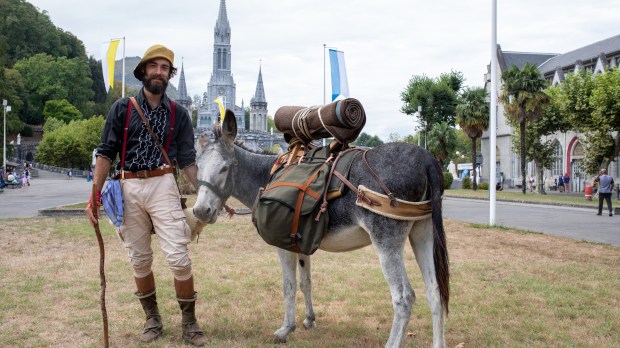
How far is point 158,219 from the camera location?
5.19 metres

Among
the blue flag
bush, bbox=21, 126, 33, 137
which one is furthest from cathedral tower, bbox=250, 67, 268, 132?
the blue flag

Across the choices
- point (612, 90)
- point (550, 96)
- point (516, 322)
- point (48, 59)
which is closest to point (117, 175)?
point (516, 322)

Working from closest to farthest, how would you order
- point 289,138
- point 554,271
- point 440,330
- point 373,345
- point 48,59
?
point 440,330 < point 373,345 < point 289,138 < point 554,271 < point 48,59

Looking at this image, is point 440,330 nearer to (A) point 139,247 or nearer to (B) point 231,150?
(B) point 231,150

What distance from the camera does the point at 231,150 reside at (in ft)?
17.8

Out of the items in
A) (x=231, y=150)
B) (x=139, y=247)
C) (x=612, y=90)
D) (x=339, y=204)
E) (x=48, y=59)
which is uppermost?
(x=48, y=59)

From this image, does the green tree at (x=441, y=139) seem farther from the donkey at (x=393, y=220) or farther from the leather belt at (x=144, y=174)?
the leather belt at (x=144, y=174)

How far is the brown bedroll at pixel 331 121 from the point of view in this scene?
4.91 meters

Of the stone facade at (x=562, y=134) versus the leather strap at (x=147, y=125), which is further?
the stone facade at (x=562, y=134)

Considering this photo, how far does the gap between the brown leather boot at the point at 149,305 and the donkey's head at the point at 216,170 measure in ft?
3.30

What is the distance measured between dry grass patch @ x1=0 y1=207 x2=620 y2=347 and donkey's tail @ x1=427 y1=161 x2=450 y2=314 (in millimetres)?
845

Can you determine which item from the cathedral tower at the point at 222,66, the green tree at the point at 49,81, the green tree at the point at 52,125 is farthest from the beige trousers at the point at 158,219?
the cathedral tower at the point at 222,66

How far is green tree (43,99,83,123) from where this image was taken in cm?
9681

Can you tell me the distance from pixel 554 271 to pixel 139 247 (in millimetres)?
6747
